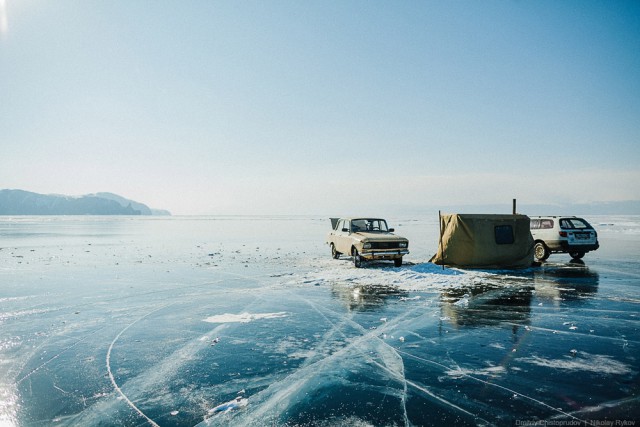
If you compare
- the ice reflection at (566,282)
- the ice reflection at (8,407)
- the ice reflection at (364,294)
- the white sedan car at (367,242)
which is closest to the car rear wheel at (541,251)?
the ice reflection at (566,282)

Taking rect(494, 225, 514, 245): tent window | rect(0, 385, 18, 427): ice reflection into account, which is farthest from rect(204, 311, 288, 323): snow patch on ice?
rect(494, 225, 514, 245): tent window

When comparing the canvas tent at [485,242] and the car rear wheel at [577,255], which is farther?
the car rear wheel at [577,255]

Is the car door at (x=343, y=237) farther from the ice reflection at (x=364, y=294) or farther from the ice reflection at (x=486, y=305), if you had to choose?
the ice reflection at (x=486, y=305)

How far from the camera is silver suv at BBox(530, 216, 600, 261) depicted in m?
16.7

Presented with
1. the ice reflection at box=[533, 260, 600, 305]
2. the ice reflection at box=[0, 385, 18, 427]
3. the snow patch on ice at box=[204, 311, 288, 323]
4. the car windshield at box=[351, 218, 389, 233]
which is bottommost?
the ice reflection at box=[0, 385, 18, 427]

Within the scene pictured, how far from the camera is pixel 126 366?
5.39 meters

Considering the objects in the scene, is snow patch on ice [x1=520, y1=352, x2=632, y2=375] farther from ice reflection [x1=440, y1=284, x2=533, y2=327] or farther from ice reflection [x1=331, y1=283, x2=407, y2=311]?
ice reflection [x1=331, y1=283, x2=407, y2=311]

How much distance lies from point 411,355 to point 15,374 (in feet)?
18.4

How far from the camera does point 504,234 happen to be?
15.1 m

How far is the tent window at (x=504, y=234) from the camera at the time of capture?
14992 millimetres

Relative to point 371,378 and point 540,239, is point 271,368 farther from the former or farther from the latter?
point 540,239

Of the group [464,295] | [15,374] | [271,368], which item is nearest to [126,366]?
[15,374]

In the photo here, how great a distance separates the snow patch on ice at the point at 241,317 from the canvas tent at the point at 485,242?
8542 mm

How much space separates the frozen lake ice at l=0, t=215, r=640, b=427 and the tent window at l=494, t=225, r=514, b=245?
10.7 feet
